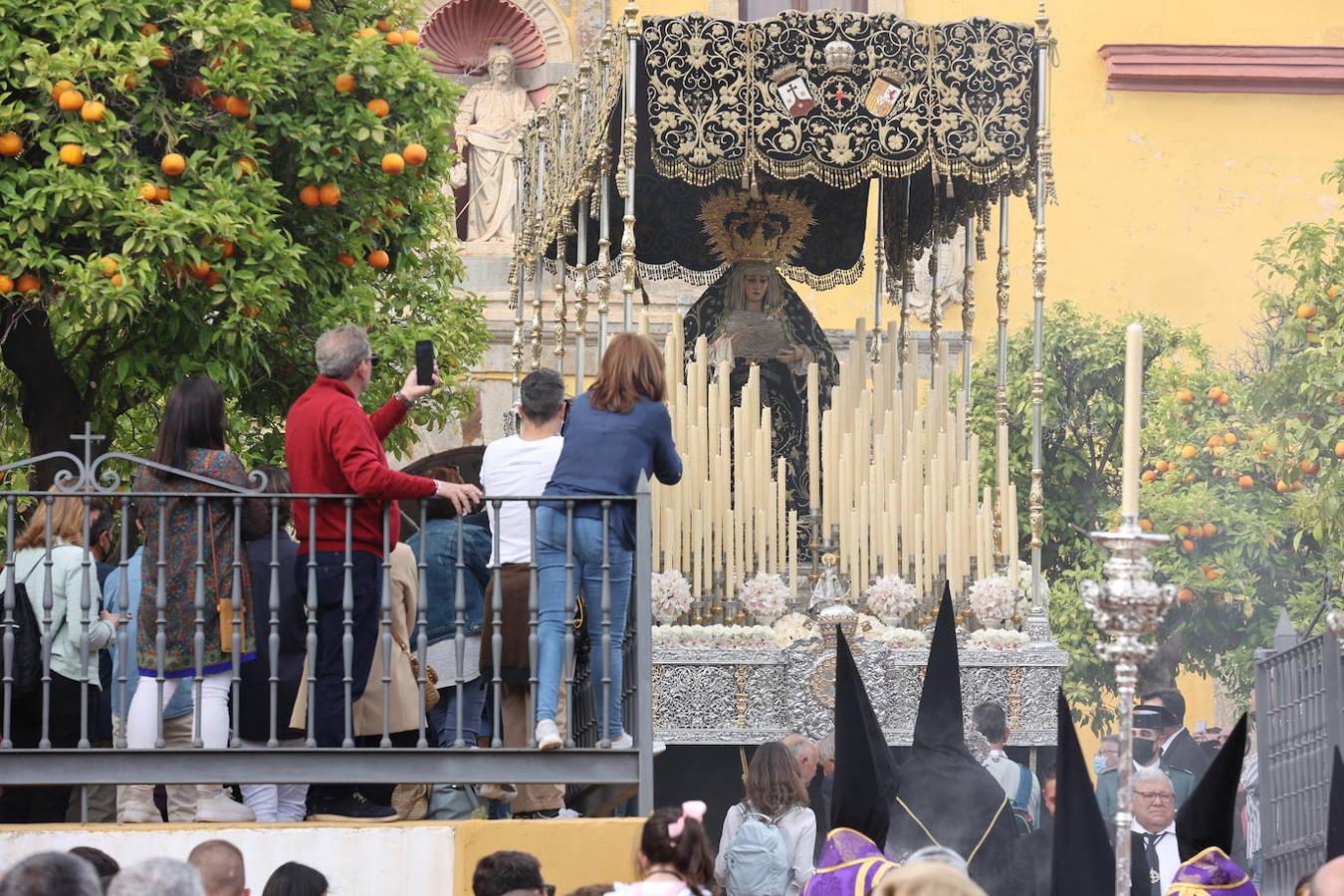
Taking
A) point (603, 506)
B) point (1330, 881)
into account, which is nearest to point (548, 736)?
point (603, 506)

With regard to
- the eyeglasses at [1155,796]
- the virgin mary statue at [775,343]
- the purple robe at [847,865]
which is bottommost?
the eyeglasses at [1155,796]

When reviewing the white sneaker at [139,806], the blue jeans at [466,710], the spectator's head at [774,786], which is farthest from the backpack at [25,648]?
the spectator's head at [774,786]

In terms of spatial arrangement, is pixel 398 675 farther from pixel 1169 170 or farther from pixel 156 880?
pixel 1169 170

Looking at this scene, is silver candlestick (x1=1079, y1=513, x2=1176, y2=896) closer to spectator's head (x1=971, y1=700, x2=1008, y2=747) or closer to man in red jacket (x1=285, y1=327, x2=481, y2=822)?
man in red jacket (x1=285, y1=327, x2=481, y2=822)

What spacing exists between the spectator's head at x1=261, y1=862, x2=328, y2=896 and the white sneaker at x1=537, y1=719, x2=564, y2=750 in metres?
→ 1.52

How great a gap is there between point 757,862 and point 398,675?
4.79 ft

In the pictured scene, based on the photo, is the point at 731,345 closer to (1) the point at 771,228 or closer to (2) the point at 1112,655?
(1) the point at 771,228

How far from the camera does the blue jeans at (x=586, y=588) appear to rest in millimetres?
8539

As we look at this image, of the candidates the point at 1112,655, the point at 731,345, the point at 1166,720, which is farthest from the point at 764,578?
the point at 1112,655

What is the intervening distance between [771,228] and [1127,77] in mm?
9813

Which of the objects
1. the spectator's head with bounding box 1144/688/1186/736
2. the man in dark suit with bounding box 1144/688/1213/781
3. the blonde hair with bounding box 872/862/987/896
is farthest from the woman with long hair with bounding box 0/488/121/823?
the spectator's head with bounding box 1144/688/1186/736

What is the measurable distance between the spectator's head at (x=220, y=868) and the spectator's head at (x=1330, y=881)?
9.39 feet

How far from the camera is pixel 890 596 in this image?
445 inches

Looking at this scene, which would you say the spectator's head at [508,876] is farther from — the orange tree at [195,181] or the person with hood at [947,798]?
the orange tree at [195,181]
